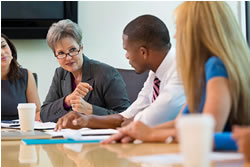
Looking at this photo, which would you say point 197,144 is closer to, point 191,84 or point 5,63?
point 191,84

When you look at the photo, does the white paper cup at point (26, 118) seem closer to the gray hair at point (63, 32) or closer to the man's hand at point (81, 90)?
the man's hand at point (81, 90)

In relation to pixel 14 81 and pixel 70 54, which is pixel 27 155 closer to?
pixel 70 54

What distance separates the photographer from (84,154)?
1.29m

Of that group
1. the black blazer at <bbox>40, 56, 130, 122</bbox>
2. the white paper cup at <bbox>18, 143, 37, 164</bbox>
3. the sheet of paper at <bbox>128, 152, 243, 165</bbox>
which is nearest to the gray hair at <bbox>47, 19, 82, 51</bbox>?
the black blazer at <bbox>40, 56, 130, 122</bbox>

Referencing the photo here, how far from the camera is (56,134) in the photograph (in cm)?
184

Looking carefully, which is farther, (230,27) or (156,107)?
(156,107)

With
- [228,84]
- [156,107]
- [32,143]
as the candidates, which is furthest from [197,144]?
[156,107]

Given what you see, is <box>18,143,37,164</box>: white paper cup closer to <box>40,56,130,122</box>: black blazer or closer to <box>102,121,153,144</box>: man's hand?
<box>102,121,153,144</box>: man's hand

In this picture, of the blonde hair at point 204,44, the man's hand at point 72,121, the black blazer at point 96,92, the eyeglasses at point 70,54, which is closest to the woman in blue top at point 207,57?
the blonde hair at point 204,44

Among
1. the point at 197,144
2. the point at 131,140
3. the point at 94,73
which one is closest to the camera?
the point at 197,144

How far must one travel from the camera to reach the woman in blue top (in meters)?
1.28

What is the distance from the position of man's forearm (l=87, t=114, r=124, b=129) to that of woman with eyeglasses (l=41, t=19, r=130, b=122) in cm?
51

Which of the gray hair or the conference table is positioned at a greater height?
the gray hair

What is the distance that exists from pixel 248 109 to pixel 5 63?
7.69ft
